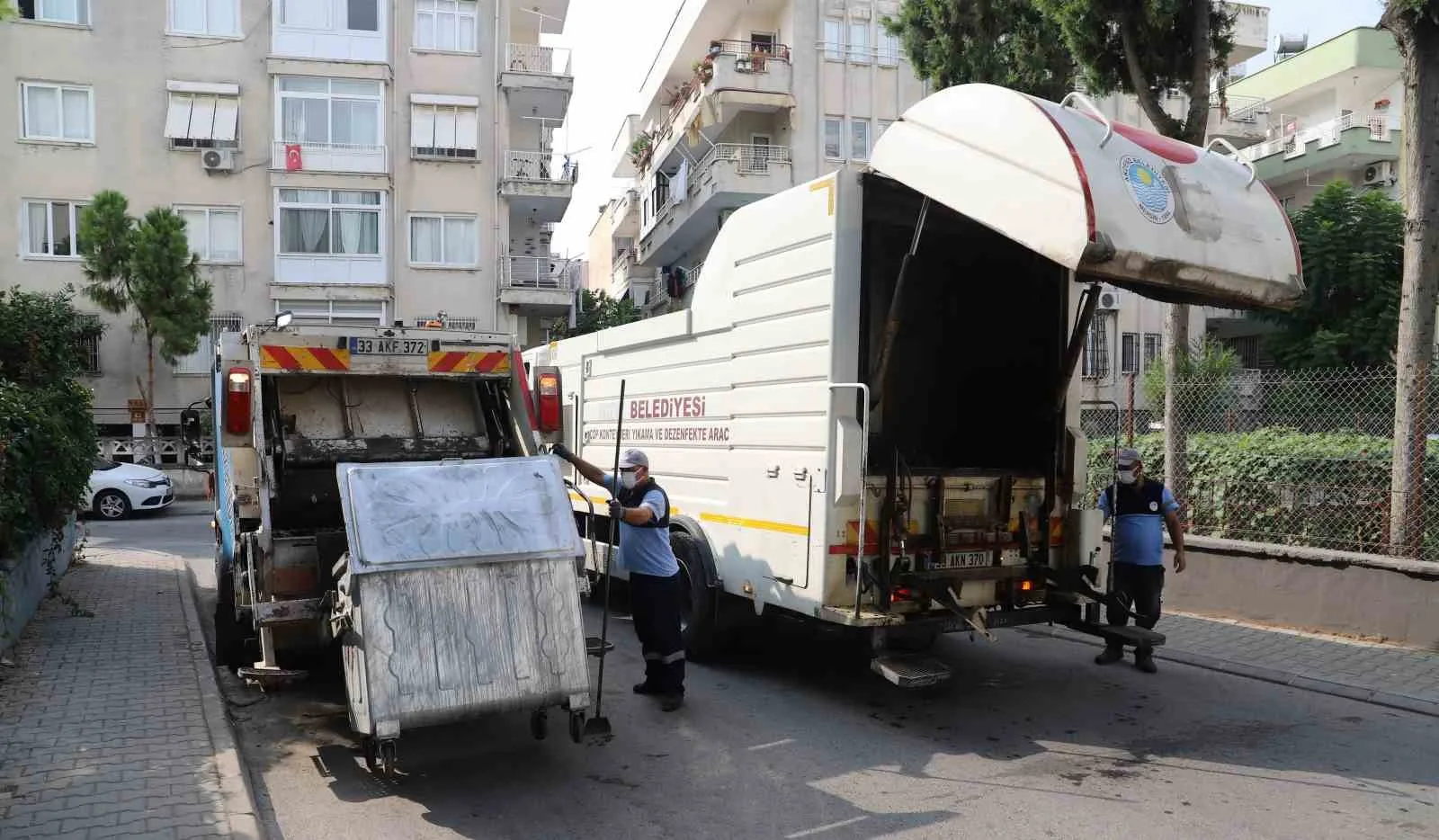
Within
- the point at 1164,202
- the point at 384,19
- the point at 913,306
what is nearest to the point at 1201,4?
the point at 913,306

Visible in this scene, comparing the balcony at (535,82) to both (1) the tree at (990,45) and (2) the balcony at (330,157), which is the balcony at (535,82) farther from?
(1) the tree at (990,45)

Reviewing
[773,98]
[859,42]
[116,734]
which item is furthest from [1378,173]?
[116,734]

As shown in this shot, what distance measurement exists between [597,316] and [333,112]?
9976 mm

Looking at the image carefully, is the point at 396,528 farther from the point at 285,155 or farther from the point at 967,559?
the point at 285,155

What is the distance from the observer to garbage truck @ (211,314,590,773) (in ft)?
15.1

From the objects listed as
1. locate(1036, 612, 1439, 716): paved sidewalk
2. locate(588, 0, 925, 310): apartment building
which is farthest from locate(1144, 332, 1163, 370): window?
locate(1036, 612, 1439, 716): paved sidewalk

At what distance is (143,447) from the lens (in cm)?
2220

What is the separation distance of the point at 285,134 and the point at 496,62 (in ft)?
17.6

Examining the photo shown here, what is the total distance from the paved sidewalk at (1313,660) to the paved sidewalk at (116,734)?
6.46 meters

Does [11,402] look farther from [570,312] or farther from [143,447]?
[570,312]

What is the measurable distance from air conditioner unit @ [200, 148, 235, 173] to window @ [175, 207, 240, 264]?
2.96 ft

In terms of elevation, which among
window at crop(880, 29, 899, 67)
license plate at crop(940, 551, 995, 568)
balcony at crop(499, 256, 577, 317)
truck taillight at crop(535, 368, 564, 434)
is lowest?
license plate at crop(940, 551, 995, 568)

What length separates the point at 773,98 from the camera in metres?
25.7

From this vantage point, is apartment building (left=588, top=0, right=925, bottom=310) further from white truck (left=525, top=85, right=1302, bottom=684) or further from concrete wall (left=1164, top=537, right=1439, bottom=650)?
white truck (left=525, top=85, right=1302, bottom=684)
